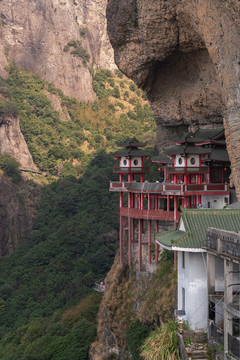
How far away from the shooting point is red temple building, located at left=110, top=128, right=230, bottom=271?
3155cm

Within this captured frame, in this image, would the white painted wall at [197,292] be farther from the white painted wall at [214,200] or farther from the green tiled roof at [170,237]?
the white painted wall at [214,200]

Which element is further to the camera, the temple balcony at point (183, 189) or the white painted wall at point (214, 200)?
the white painted wall at point (214, 200)

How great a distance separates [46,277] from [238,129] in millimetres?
38716

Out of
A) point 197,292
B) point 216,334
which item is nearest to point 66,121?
point 197,292

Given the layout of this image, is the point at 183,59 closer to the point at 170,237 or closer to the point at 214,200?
the point at 214,200

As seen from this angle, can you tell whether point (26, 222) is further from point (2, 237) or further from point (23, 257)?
point (23, 257)

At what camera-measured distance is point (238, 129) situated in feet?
86.7

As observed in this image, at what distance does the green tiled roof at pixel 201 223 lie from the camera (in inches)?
841

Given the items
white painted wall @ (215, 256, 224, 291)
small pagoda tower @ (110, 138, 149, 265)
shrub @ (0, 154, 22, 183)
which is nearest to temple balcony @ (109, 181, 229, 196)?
small pagoda tower @ (110, 138, 149, 265)

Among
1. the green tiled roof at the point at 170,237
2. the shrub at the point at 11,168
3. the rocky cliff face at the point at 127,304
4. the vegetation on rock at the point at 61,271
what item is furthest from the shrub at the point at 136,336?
the shrub at the point at 11,168

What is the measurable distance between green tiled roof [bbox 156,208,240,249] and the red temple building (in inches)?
323

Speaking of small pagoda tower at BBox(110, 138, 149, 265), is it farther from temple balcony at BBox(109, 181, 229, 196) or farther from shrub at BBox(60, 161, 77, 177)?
shrub at BBox(60, 161, 77, 177)

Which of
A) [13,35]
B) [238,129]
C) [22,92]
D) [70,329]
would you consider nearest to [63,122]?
[22,92]

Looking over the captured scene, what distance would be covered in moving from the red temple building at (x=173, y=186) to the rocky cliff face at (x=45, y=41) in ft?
219
